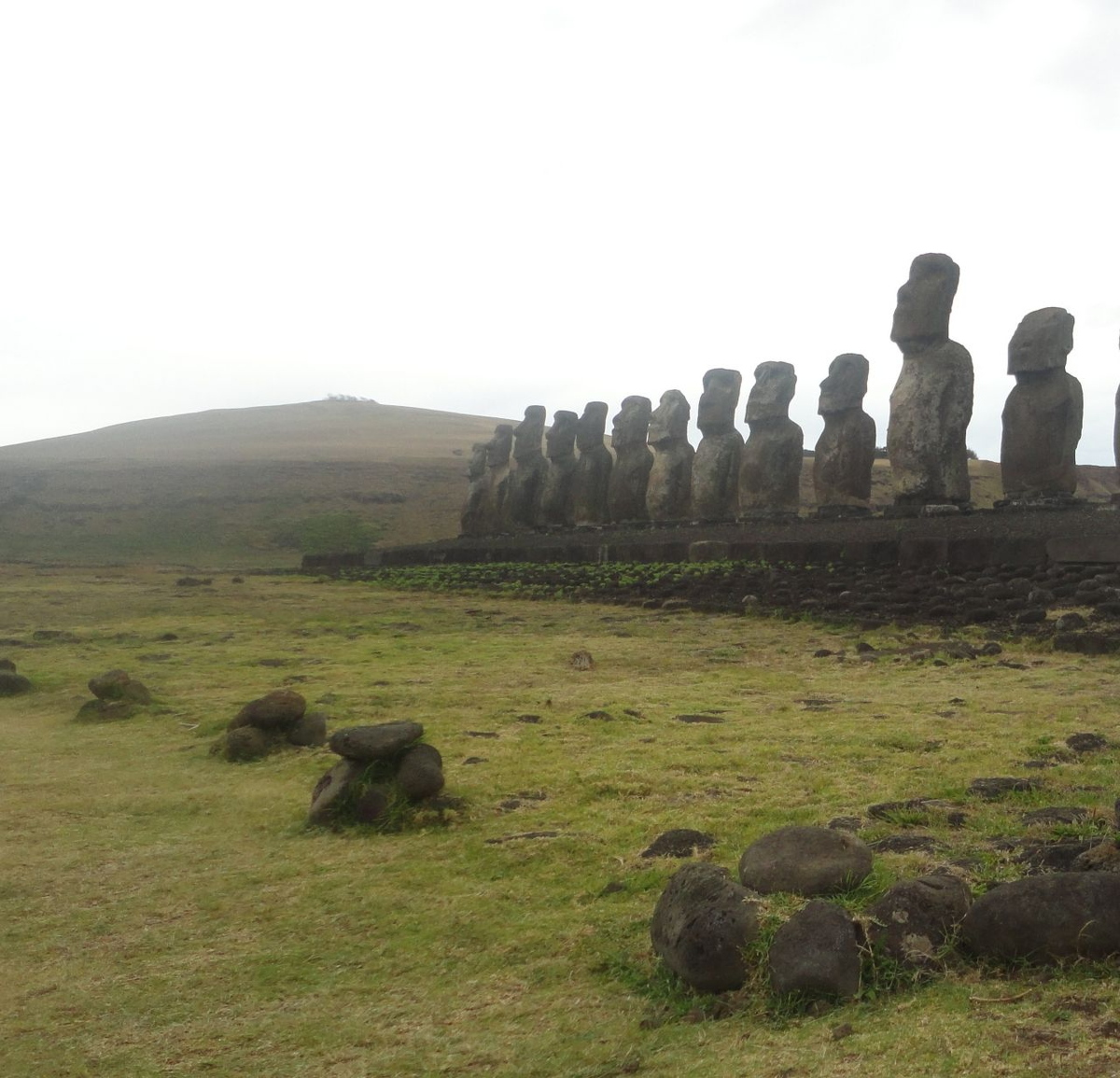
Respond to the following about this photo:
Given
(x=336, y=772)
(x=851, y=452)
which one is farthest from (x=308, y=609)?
(x=336, y=772)

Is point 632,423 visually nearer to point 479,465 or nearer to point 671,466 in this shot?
point 671,466

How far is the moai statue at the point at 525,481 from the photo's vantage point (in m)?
28.0

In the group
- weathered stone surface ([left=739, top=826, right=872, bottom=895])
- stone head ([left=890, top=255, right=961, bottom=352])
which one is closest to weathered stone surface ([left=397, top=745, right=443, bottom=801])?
weathered stone surface ([left=739, top=826, right=872, bottom=895])

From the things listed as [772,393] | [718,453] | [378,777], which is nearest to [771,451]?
[772,393]

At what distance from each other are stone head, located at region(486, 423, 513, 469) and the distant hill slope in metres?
6.88

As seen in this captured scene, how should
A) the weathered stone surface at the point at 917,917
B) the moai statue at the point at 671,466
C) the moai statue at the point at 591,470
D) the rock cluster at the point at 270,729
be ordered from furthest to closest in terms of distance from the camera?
the moai statue at the point at 591,470 < the moai statue at the point at 671,466 < the rock cluster at the point at 270,729 < the weathered stone surface at the point at 917,917

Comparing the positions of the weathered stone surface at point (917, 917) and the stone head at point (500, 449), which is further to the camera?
the stone head at point (500, 449)

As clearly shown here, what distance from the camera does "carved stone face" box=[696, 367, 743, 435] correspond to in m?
21.1

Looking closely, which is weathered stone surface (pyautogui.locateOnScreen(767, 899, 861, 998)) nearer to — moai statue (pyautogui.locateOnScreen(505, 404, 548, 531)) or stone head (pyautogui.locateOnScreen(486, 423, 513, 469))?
moai statue (pyautogui.locateOnScreen(505, 404, 548, 531))

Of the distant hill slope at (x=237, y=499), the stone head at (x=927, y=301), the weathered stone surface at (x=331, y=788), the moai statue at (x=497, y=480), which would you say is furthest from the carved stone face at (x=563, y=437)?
the weathered stone surface at (x=331, y=788)

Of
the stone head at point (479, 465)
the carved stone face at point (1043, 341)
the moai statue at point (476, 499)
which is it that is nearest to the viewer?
the carved stone face at point (1043, 341)

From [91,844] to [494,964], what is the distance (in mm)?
2319

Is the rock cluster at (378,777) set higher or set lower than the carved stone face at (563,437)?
lower

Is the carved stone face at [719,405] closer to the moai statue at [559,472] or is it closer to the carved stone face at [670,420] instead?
the carved stone face at [670,420]
